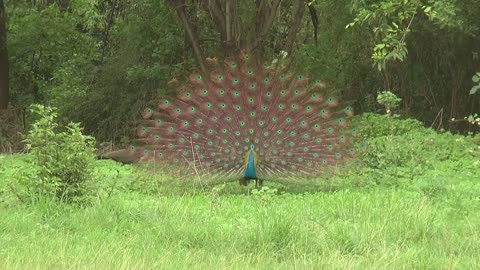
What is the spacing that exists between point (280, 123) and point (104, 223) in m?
3.40

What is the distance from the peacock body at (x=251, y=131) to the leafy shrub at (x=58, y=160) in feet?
6.32

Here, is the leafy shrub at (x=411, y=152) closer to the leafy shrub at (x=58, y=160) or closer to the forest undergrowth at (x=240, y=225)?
the forest undergrowth at (x=240, y=225)

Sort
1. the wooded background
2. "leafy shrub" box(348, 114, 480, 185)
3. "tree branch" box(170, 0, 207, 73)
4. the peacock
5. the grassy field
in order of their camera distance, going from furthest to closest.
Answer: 1. the wooded background
2. "tree branch" box(170, 0, 207, 73)
3. "leafy shrub" box(348, 114, 480, 185)
4. the peacock
5. the grassy field

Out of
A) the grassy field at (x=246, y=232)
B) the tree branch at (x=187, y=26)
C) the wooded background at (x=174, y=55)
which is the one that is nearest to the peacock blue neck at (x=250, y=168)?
the grassy field at (x=246, y=232)

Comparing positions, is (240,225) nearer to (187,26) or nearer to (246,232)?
(246,232)

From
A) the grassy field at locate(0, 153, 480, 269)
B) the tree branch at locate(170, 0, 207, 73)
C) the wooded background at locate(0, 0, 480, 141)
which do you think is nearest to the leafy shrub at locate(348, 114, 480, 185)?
the grassy field at locate(0, 153, 480, 269)

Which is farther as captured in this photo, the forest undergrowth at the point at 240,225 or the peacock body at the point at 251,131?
the peacock body at the point at 251,131

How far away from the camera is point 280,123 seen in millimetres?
9008

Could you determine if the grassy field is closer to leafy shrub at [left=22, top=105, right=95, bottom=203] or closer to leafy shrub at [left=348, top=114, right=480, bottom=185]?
leafy shrub at [left=22, top=105, right=95, bottom=203]

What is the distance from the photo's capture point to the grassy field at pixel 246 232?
4.93 meters

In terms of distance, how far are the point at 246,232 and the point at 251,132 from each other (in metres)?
3.37

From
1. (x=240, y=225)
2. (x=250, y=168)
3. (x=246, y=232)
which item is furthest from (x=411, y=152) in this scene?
(x=246, y=232)

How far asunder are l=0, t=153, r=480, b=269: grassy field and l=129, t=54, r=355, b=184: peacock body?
1.04m

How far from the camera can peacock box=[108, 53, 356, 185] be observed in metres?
8.96
